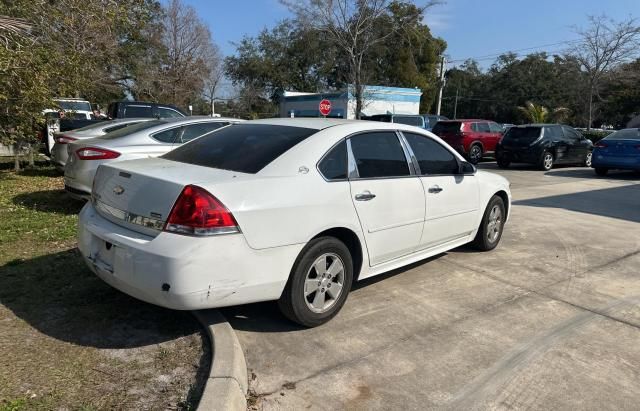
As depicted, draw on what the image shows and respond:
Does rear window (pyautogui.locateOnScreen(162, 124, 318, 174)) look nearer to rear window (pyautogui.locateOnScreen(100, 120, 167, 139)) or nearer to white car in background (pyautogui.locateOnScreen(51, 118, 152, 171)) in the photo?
rear window (pyautogui.locateOnScreen(100, 120, 167, 139))

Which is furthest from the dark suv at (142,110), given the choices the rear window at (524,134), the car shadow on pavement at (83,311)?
the rear window at (524,134)

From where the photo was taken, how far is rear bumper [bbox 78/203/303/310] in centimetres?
308

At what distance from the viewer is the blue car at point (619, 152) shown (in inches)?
563

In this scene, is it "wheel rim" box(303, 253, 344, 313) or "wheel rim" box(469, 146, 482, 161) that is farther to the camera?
"wheel rim" box(469, 146, 482, 161)

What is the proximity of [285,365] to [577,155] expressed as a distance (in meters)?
17.6

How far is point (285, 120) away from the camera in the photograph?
15.1 feet

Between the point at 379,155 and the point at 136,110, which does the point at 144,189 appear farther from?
the point at 136,110

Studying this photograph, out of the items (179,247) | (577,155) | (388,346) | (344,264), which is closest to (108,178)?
(179,247)

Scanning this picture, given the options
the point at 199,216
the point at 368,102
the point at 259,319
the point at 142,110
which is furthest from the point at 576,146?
the point at 199,216

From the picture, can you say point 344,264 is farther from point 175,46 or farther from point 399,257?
point 175,46

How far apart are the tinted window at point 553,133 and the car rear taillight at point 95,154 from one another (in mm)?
14594

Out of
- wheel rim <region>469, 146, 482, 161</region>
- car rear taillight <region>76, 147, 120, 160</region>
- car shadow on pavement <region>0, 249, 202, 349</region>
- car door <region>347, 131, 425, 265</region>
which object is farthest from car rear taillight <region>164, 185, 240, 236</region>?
wheel rim <region>469, 146, 482, 161</region>

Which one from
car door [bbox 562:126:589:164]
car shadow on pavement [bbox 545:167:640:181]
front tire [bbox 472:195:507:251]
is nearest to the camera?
front tire [bbox 472:195:507:251]

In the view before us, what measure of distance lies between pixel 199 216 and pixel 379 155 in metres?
1.87
